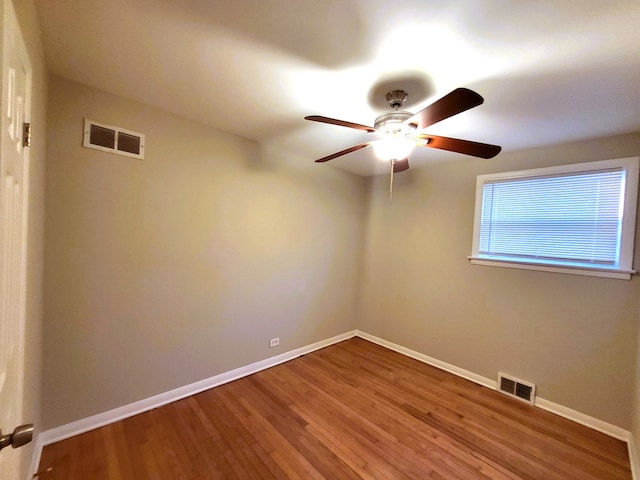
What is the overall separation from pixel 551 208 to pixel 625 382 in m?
1.45

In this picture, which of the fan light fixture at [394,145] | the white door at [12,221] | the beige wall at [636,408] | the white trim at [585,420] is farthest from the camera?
the white trim at [585,420]

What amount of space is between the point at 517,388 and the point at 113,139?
3986 millimetres

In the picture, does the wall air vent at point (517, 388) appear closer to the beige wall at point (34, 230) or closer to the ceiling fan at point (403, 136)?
the ceiling fan at point (403, 136)

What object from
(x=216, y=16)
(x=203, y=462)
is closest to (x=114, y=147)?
(x=216, y=16)

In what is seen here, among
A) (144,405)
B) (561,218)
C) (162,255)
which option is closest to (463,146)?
(561,218)

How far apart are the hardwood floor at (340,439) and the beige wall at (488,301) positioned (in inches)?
14.2

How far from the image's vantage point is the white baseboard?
5.72 ft

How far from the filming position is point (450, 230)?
3047mm

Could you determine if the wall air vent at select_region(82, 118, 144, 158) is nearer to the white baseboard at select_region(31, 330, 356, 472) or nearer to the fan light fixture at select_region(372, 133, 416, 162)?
the fan light fixture at select_region(372, 133, 416, 162)

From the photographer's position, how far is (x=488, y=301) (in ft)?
9.01

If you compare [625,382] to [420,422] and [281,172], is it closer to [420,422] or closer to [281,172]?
[420,422]

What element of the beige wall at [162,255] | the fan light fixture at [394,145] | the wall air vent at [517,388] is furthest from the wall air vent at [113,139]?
the wall air vent at [517,388]

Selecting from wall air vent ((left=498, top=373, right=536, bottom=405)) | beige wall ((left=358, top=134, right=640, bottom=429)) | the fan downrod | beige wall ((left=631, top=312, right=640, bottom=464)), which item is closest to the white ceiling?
the fan downrod

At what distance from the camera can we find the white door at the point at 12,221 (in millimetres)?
691
